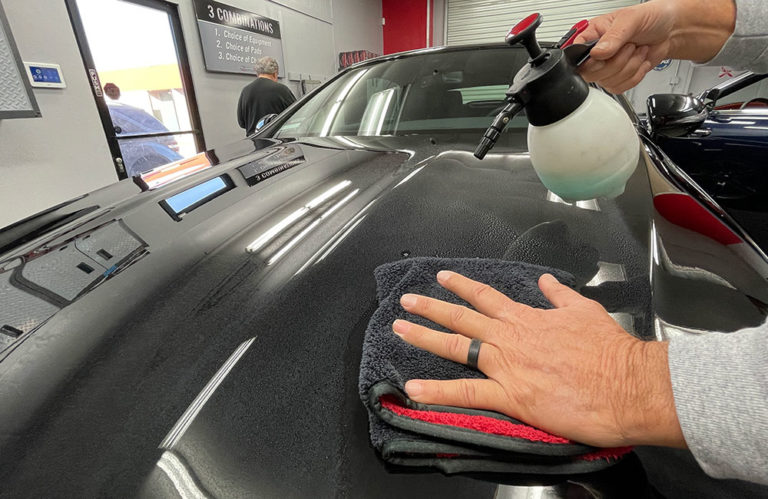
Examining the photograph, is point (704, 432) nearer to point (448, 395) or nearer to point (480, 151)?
point (448, 395)

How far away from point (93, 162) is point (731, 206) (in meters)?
3.91

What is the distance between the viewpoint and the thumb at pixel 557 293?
40 cm

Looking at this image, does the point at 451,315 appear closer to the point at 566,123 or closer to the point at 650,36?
the point at 566,123

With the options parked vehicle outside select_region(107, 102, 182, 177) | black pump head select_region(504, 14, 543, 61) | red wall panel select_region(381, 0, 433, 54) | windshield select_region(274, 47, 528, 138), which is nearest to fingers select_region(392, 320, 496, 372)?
black pump head select_region(504, 14, 543, 61)

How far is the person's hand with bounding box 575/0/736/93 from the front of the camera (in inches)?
27.7

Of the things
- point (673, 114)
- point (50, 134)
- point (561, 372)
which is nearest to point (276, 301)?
point (561, 372)

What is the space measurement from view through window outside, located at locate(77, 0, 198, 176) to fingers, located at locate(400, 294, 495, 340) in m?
3.28

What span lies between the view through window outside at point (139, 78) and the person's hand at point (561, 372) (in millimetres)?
3344

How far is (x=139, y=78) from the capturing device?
133 inches

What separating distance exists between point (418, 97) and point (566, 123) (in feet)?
2.75

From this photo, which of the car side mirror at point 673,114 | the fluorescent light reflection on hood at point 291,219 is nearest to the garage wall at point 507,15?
the car side mirror at point 673,114

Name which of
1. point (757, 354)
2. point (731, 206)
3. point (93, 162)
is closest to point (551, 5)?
point (731, 206)

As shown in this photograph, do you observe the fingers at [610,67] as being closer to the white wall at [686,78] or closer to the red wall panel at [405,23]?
the white wall at [686,78]

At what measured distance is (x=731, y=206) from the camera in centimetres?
166
